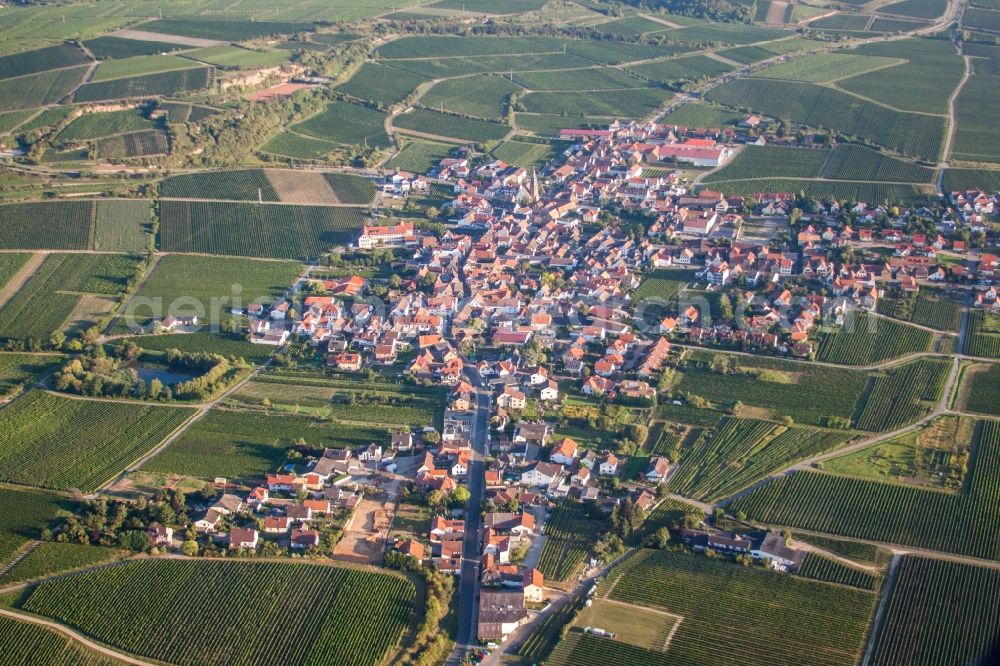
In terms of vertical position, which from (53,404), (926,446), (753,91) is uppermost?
(753,91)

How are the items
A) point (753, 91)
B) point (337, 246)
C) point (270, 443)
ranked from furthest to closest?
point (753, 91) → point (337, 246) → point (270, 443)

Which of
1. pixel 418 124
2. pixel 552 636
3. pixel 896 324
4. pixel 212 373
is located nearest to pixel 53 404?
pixel 212 373

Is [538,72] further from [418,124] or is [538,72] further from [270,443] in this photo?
[270,443]

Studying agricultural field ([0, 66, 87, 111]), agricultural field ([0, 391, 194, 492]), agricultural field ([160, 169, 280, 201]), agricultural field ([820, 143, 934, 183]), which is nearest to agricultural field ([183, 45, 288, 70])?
agricultural field ([0, 66, 87, 111])

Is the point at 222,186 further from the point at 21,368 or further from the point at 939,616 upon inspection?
the point at 939,616

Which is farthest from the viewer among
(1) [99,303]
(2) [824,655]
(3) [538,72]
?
(3) [538,72]

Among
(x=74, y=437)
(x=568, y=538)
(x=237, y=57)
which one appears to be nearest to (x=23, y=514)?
(x=74, y=437)
